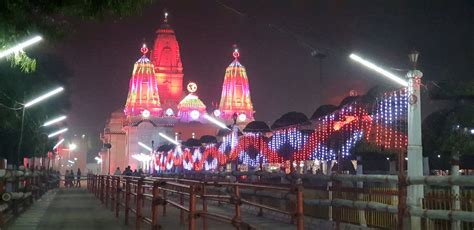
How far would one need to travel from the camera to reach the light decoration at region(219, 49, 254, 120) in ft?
383

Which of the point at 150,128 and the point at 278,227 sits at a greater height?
the point at 150,128

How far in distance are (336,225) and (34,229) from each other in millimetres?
7643

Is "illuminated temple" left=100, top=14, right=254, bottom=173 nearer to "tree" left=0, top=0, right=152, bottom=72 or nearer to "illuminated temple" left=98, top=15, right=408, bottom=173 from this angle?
"illuminated temple" left=98, top=15, right=408, bottom=173

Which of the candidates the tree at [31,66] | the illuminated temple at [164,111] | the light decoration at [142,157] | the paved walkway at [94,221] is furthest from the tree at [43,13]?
the illuminated temple at [164,111]

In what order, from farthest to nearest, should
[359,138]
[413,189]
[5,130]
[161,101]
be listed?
[161,101]
[5,130]
[359,138]
[413,189]

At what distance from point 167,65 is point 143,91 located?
12652 millimetres

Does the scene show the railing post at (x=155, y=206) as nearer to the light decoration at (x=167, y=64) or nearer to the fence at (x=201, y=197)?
the fence at (x=201, y=197)

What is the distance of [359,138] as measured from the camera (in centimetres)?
2403

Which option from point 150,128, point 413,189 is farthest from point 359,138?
point 150,128

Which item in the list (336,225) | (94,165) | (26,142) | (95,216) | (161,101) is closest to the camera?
(336,225)

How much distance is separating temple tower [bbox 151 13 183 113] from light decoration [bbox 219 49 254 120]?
11.7m

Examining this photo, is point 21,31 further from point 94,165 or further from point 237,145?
point 94,165

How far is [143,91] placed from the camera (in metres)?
117

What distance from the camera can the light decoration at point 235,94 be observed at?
383 ft
